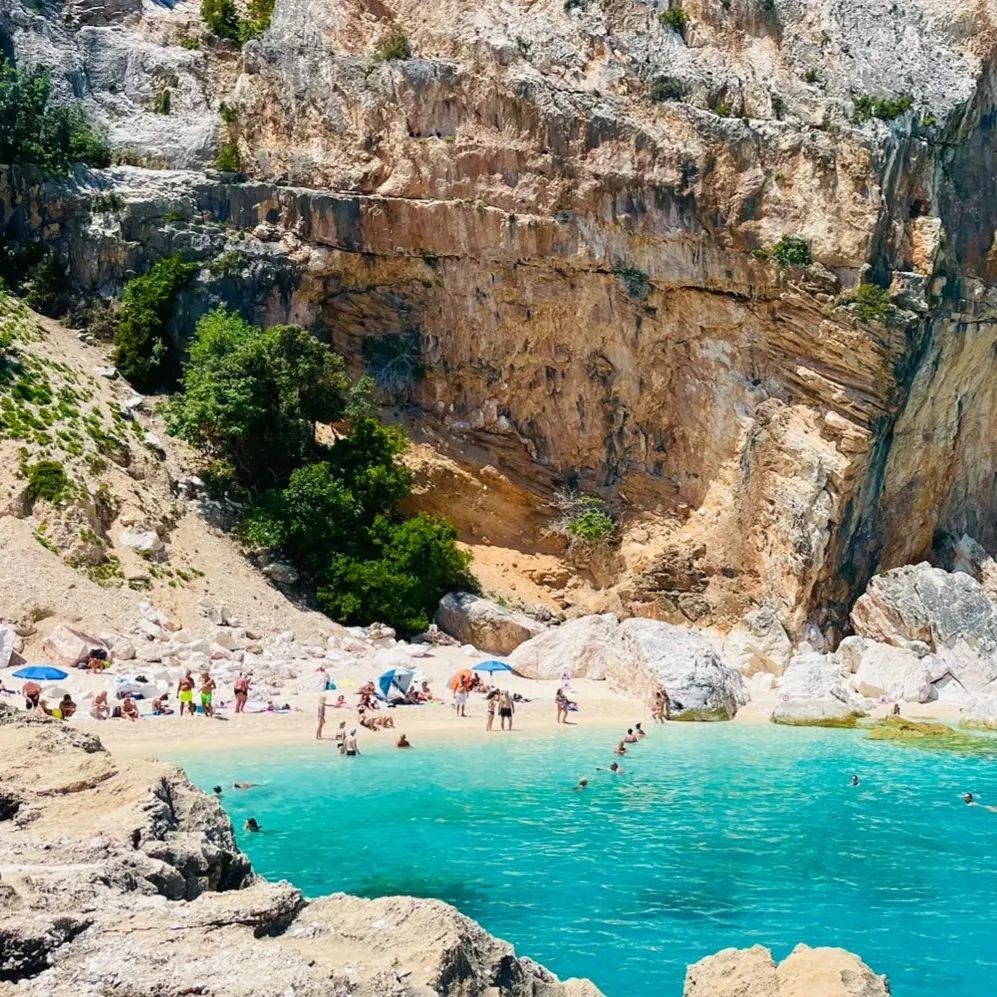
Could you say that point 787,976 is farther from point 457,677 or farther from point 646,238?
point 646,238

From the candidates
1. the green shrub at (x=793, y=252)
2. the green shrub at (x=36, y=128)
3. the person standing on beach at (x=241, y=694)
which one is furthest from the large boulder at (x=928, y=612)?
the green shrub at (x=36, y=128)

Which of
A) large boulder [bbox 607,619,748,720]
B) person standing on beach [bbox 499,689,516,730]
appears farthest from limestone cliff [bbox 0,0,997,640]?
person standing on beach [bbox 499,689,516,730]

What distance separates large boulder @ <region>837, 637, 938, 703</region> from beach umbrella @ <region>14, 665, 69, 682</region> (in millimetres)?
19966

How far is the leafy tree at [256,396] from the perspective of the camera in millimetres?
33344

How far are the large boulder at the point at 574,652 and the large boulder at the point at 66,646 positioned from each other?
11.0 m

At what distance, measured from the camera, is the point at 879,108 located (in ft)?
119

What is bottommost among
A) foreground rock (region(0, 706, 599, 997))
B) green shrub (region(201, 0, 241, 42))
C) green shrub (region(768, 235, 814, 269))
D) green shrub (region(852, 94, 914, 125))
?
foreground rock (region(0, 706, 599, 997))

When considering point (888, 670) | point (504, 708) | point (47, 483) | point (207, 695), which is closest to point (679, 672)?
point (504, 708)

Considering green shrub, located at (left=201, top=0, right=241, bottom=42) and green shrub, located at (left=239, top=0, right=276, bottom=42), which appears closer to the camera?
green shrub, located at (left=239, top=0, right=276, bottom=42)

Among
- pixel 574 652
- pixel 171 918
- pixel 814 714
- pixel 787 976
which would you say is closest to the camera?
pixel 171 918

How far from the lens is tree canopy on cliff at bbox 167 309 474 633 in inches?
1288

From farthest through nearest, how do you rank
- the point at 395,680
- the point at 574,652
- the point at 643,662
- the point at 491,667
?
the point at 574,652 < the point at 643,662 < the point at 491,667 < the point at 395,680

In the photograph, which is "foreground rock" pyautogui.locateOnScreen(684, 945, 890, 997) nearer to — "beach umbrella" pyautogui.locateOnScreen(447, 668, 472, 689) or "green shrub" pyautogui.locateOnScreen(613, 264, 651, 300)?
"beach umbrella" pyautogui.locateOnScreen(447, 668, 472, 689)

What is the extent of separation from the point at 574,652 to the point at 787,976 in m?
23.5
